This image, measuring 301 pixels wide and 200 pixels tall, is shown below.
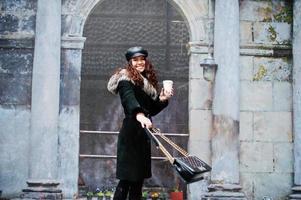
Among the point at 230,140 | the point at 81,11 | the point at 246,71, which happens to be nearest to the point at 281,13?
the point at 246,71

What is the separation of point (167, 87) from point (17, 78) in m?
4.90

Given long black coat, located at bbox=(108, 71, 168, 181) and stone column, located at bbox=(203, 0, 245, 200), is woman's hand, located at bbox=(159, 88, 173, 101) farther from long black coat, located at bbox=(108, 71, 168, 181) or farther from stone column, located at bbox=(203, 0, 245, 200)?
stone column, located at bbox=(203, 0, 245, 200)

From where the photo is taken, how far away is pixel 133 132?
5.36 m

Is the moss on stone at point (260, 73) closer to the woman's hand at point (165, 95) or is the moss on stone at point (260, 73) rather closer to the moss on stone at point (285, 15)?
the moss on stone at point (285, 15)

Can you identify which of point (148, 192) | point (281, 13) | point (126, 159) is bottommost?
point (148, 192)

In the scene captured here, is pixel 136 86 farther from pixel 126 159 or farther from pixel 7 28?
pixel 7 28

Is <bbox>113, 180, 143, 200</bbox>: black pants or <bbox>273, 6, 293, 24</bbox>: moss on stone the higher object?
<bbox>273, 6, 293, 24</bbox>: moss on stone

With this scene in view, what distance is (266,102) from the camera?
9.84 meters

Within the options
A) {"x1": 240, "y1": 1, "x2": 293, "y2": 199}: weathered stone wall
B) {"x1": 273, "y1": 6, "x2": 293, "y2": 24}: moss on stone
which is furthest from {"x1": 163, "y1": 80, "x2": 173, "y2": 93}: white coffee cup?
{"x1": 273, "y1": 6, "x2": 293, "y2": 24}: moss on stone

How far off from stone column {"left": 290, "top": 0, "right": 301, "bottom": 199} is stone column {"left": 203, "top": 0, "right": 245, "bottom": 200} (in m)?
1.01

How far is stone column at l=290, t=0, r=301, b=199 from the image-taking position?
9562mm

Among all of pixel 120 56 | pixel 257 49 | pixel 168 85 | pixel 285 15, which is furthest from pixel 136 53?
pixel 120 56

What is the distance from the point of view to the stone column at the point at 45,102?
9.17m

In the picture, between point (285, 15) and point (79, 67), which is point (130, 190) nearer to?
point (79, 67)
